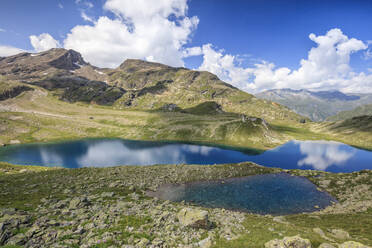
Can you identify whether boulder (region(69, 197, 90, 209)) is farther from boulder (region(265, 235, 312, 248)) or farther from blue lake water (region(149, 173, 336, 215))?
boulder (region(265, 235, 312, 248))

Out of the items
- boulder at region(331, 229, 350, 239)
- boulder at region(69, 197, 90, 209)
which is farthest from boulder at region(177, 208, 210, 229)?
boulder at region(331, 229, 350, 239)

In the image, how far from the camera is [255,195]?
52.8 meters

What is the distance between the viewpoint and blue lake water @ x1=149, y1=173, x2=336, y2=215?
151 feet

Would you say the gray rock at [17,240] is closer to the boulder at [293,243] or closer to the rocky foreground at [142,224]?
the rocky foreground at [142,224]

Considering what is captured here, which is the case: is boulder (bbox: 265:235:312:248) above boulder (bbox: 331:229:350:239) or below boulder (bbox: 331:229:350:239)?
above

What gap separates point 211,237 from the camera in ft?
69.5

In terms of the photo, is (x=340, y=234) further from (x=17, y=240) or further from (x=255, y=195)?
(x=17, y=240)

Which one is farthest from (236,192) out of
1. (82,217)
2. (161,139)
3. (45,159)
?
(161,139)

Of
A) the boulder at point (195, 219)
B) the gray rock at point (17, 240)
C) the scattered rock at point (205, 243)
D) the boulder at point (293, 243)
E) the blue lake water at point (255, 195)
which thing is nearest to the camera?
the gray rock at point (17, 240)

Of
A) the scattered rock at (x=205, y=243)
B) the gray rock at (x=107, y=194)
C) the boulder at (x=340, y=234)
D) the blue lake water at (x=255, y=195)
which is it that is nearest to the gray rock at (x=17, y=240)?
the scattered rock at (x=205, y=243)

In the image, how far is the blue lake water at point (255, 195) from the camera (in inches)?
1813

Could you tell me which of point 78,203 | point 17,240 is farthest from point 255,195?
point 17,240

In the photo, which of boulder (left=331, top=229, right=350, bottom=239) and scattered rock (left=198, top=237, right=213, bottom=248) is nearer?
scattered rock (left=198, top=237, right=213, bottom=248)

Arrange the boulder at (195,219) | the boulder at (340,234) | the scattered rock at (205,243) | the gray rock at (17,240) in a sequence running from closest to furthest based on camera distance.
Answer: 1. the gray rock at (17,240)
2. the scattered rock at (205,243)
3. the boulder at (195,219)
4. the boulder at (340,234)
